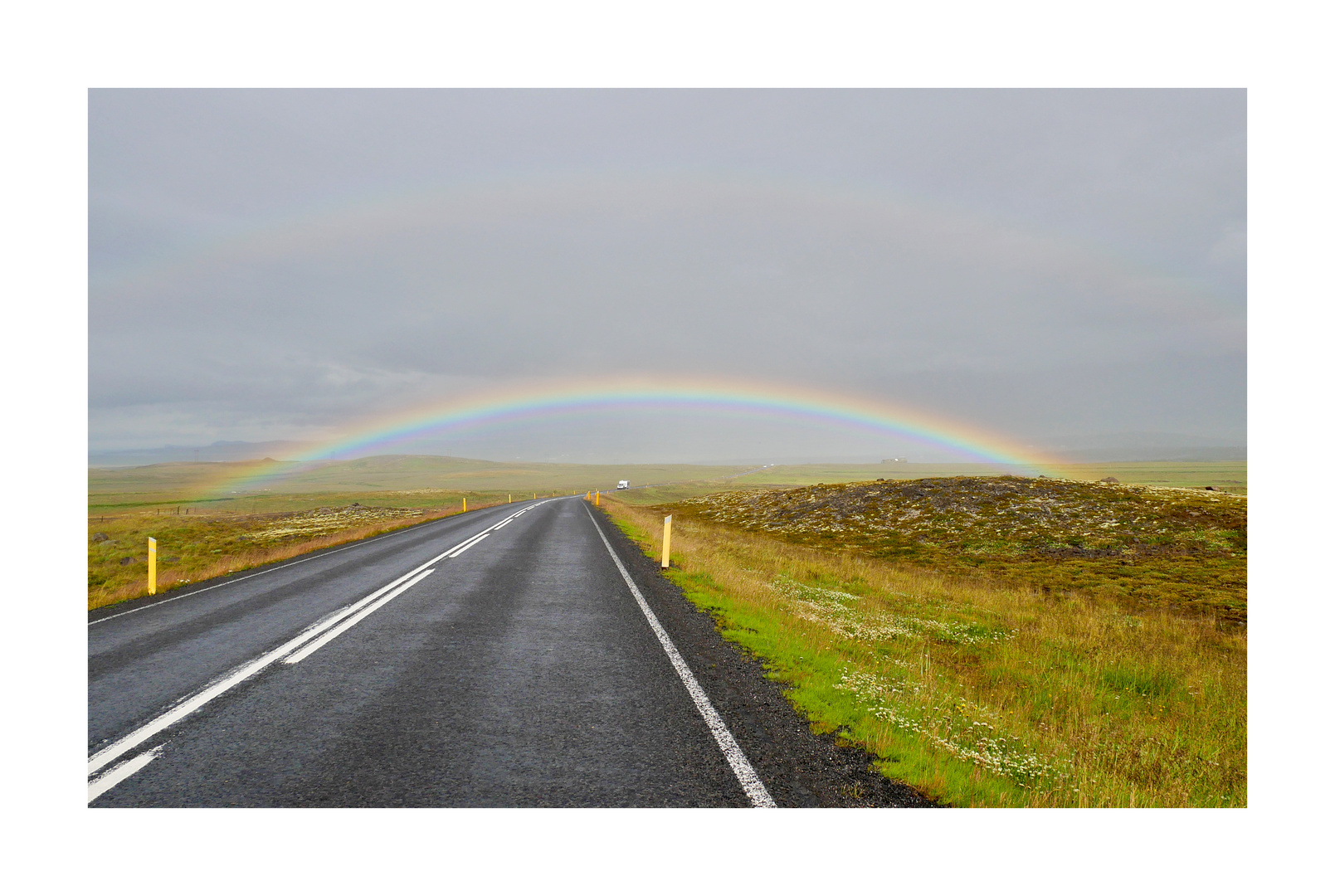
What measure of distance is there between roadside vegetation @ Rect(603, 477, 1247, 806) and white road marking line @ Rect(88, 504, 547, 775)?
610 centimetres

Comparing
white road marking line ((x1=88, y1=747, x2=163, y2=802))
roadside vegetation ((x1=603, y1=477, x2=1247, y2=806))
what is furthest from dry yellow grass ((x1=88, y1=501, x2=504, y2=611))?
roadside vegetation ((x1=603, y1=477, x2=1247, y2=806))

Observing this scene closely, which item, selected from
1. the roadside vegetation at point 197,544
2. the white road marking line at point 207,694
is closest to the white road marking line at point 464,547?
the roadside vegetation at point 197,544

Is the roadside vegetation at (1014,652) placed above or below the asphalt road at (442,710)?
below

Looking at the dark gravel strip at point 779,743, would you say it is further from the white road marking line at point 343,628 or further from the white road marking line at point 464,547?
the white road marking line at point 464,547

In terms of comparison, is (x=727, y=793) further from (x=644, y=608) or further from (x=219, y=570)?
(x=219, y=570)

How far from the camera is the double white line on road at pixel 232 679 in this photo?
172 inches

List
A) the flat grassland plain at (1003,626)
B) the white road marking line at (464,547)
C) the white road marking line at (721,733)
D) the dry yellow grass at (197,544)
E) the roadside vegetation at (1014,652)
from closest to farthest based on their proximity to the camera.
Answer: the white road marking line at (721,733) < the roadside vegetation at (1014,652) < the flat grassland plain at (1003,626) < the dry yellow grass at (197,544) < the white road marking line at (464,547)

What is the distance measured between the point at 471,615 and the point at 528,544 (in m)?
10.5

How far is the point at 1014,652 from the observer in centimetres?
977

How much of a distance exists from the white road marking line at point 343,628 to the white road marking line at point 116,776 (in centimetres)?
249

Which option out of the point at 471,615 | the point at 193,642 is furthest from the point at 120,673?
the point at 471,615

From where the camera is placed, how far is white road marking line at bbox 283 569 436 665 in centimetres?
729

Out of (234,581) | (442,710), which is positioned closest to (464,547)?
(234,581)

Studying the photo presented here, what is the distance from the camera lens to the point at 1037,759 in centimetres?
504
